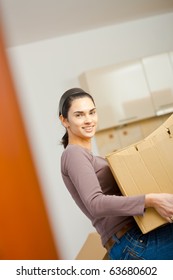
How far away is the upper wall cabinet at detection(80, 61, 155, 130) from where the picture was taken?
2.65 meters

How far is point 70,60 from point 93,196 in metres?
2.34

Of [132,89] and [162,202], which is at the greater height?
[132,89]

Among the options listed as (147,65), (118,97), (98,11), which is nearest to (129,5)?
(98,11)

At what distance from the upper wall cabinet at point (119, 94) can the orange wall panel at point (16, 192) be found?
7.91 ft

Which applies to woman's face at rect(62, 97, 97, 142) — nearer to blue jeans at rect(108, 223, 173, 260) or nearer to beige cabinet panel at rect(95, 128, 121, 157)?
blue jeans at rect(108, 223, 173, 260)

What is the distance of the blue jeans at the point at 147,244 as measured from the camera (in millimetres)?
789

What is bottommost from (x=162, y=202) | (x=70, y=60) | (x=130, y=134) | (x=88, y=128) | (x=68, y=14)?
(x=130, y=134)

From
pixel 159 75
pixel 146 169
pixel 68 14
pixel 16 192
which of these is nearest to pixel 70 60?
pixel 68 14

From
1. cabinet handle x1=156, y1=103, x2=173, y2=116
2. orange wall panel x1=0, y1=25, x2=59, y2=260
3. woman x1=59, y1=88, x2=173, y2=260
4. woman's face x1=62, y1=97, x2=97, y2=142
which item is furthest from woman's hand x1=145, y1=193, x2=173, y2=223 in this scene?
cabinet handle x1=156, y1=103, x2=173, y2=116

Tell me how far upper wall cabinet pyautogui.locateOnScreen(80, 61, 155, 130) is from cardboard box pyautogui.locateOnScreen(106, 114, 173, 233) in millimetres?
1821

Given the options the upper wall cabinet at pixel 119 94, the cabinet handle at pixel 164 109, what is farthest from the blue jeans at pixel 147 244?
the cabinet handle at pixel 164 109

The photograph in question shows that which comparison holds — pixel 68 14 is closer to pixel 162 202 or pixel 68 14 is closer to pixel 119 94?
pixel 119 94

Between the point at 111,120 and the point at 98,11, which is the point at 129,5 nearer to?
the point at 98,11

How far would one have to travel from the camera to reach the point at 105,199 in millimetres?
734
